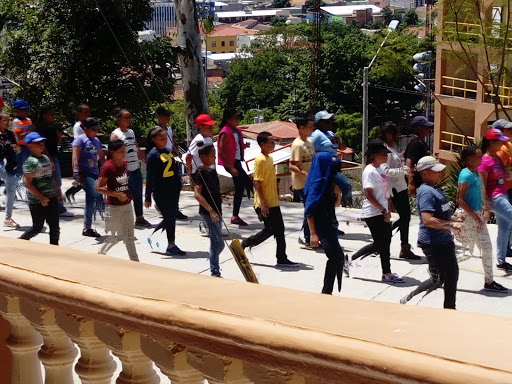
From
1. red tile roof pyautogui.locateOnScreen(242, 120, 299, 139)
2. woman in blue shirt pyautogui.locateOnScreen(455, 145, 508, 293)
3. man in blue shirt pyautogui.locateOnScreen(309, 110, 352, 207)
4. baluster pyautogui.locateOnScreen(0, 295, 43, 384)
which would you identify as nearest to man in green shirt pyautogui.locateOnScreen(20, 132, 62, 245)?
man in blue shirt pyautogui.locateOnScreen(309, 110, 352, 207)

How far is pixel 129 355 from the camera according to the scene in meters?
2.35

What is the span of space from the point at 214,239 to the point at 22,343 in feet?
17.6

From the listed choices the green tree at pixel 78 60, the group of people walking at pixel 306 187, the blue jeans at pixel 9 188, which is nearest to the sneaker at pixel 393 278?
the group of people walking at pixel 306 187

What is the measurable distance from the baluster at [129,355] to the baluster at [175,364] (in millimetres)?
95

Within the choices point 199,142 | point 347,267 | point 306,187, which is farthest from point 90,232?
point 306,187

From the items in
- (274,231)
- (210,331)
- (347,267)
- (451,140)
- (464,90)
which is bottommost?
(451,140)

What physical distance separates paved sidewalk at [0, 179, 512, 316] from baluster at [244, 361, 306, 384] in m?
5.73

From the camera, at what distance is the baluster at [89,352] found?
2477 mm

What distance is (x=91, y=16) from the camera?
66.2 feet

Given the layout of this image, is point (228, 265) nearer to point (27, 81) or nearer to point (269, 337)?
point (269, 337)

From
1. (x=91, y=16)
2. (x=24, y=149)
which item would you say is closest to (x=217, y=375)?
(x=24, y=149)

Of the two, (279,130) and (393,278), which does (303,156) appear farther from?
(279,130)

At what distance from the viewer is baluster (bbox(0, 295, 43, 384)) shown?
276 centimetres

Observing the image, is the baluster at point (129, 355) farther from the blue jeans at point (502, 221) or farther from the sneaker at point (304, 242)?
the sneaker at point (304, 242)
